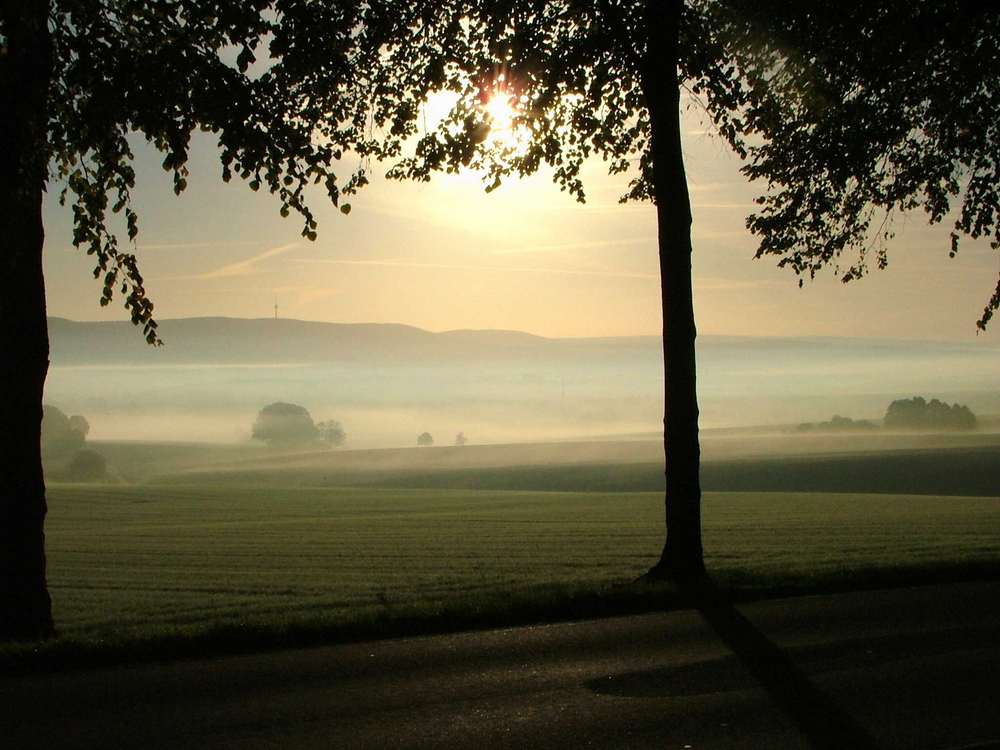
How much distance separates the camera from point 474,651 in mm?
8250

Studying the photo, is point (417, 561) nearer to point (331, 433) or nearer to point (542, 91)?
point (542, 91)

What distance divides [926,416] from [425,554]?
111 meters

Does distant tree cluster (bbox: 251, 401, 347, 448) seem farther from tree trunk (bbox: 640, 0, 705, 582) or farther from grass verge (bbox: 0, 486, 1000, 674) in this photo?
tree trunk (bbox: 640, 0, 705, 582)

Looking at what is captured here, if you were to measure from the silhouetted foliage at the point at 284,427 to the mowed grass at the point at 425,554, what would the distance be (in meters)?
129

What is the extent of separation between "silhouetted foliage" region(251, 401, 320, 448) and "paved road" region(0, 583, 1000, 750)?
598ft

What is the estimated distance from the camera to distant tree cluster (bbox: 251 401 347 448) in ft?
617

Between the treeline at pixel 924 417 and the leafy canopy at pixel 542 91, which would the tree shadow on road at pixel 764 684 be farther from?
the treeline at pixel 924 417

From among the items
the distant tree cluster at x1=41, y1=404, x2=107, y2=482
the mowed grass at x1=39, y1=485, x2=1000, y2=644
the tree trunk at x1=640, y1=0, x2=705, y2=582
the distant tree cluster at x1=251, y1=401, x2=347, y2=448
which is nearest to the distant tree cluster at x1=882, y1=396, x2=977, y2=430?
the mowed grass at x1=39, y1=485, x2=1000, y2=644

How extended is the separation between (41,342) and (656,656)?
7.15 m

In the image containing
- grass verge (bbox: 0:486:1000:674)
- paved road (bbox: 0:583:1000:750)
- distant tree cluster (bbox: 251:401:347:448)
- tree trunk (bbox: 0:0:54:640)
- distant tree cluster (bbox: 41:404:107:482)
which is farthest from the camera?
distant tree cluster (bbox: 251:401:347:448)

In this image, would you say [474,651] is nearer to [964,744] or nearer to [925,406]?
[964,744]

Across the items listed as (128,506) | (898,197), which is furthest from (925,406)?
(898,197)

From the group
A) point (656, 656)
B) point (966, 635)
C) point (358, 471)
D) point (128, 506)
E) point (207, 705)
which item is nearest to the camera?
point (207, 705)

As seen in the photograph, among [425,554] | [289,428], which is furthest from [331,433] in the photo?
[425,554]
